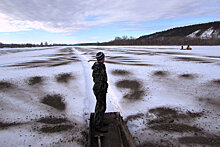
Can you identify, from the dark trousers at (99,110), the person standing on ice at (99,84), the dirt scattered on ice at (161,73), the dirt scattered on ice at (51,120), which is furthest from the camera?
the dirt scattered on ice at (161,73)

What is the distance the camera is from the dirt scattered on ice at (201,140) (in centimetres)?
403

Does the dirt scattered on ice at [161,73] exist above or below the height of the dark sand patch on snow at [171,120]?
above

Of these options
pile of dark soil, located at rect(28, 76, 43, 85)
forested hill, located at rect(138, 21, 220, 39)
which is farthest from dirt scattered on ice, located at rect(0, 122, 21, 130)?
forested hill, located at rect(138, 21, 220, 39)

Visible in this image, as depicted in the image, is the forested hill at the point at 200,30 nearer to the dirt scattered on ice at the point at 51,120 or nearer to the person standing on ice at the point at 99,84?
the person standing on ice at the point at 99,84

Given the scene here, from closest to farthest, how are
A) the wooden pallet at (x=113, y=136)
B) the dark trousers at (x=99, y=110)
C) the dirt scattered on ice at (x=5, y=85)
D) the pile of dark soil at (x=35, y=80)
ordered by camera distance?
the wooden pallet at (x=113, y=136) → the dark trousers at (x=99, y=110) → the dirt scattered on ice at (x=5, y=85) → the pile of dark soil at (x=35, y=80)

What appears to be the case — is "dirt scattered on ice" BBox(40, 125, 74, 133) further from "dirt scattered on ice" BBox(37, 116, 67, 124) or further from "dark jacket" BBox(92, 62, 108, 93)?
"dark jacket" BBox(92, 62, 108, 93)

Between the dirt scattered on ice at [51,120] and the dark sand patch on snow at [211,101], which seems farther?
the dark sand patch on snow at [211,101]

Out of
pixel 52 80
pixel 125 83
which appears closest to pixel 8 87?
pixel 52 80

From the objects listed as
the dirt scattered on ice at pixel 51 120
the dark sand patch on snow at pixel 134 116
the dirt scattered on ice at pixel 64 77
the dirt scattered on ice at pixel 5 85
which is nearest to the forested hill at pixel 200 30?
the dirt scattered on ice at pixel 64 77

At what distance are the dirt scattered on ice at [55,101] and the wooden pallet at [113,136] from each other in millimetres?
2567

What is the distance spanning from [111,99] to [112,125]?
2.72 metres

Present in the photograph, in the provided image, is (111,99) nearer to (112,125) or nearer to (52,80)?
(112,125)

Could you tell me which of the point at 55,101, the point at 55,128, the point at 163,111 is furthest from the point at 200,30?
the point at 55,128

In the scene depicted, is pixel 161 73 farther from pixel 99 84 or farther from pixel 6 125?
pixel 6 125
